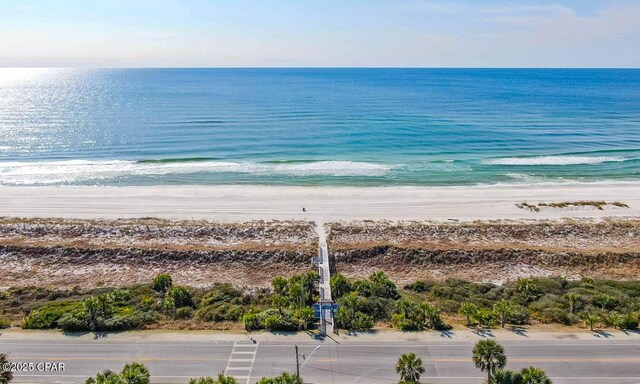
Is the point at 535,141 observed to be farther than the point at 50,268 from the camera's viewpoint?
Yes

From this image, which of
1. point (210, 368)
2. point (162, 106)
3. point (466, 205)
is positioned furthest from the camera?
point (162, 106)

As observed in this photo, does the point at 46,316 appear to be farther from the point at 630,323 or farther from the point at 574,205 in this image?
the point at 574,205

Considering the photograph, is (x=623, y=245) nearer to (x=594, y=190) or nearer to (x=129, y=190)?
(x=594, y=190)

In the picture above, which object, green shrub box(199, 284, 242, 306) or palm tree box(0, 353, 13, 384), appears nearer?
palm tree box(0, 353, 13, 384)

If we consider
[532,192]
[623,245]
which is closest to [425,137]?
[532,192]

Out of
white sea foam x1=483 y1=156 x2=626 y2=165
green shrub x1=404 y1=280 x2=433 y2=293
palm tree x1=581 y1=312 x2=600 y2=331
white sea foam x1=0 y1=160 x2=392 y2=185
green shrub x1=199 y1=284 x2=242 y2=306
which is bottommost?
green shrub x1=404 y1=280 x2=433 y2=293

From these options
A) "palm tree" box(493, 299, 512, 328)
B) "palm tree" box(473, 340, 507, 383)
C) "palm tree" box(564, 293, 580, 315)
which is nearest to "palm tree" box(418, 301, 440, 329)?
"palm tree" box(493, 299, 512, 328)

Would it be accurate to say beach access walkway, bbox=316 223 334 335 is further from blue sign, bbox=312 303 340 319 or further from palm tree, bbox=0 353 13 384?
palm tree, bbox=0 353 13 384
